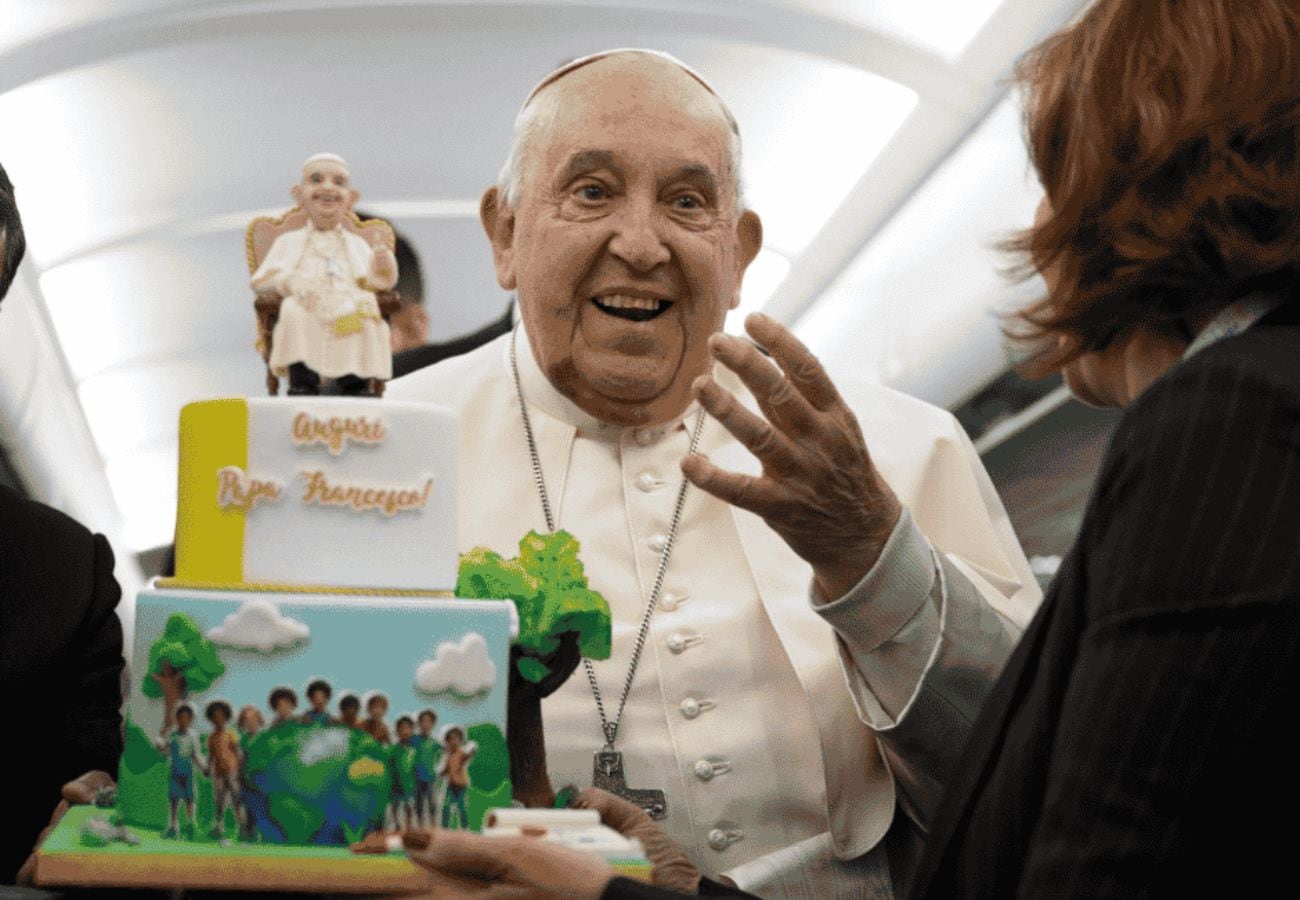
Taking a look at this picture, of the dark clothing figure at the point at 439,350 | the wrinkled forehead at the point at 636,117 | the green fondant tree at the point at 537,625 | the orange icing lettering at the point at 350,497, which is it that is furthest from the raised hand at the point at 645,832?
the dark clothing figure at the point at 439,350

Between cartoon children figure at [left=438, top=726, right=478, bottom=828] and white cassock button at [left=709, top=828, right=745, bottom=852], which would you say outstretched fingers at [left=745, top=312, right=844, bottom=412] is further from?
white cassock button at [left=709, top=828, right=745, bottom=852]

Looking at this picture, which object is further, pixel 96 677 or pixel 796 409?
pixel 96 677

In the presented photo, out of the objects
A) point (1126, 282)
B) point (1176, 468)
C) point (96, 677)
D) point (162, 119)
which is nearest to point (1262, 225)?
point (1126, 282)

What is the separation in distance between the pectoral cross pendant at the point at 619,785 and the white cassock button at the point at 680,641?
199mm

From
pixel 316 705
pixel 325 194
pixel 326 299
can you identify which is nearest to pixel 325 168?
pixel 325 194

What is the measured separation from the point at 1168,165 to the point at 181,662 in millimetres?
1222

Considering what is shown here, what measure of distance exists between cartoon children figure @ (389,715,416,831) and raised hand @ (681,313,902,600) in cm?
49

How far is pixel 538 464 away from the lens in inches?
133

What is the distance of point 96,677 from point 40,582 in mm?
187

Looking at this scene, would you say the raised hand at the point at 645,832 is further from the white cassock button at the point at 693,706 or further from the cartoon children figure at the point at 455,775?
the white cassock button at the point at 693,706

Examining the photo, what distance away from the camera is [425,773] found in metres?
2.23

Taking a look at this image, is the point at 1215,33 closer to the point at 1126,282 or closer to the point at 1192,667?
the point at 1126,282

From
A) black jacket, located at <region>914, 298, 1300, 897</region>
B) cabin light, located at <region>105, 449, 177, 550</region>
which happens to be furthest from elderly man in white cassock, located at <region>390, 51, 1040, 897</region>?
cabin light, located at <region>105, 449, 177, 550</region>

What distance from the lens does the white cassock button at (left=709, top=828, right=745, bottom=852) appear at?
2.95m
